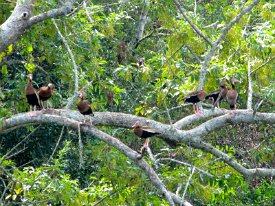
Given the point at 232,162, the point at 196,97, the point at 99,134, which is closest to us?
the point at 99,134

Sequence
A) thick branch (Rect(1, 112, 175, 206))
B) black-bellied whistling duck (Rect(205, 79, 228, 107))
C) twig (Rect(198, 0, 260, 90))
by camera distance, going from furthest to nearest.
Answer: black-bellied whistling duck (Rect(205, 79, 228, 107))
twig (Rect(198, 0, 260, 90))
thick branch (Rect(1, 112, 175, 206))

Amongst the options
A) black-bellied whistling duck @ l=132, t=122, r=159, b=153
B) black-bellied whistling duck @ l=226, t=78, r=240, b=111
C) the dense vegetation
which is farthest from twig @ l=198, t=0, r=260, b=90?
black-bellied whistling duck @ l=132, t=122, r=159, b=153

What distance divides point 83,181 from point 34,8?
3328 millimetres

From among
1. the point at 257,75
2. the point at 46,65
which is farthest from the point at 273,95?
the point at 46,65

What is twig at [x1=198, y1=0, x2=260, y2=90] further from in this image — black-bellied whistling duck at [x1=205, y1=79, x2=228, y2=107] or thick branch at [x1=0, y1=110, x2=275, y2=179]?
thick branch at [x1=0, y1=110, x2=275, y2=179]

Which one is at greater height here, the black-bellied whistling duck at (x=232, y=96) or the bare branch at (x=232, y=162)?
the black-bellied whistling duck at (x=232, y=96)

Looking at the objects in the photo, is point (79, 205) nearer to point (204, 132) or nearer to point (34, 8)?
point (204, 132)

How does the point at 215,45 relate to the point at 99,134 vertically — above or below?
above

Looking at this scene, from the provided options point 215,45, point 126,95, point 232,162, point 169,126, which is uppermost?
point 215,45

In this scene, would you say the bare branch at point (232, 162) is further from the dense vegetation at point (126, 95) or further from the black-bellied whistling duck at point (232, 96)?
the black-bellied whistling duck at point (232, 96)

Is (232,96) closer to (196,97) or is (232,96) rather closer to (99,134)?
(196,97)

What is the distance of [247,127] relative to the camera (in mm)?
11695

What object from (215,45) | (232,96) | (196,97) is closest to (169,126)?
(196,97)

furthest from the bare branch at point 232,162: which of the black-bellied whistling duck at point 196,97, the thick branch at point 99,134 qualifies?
the thick branch at point 99,134
